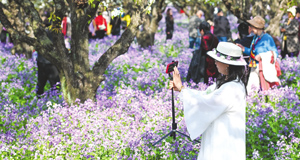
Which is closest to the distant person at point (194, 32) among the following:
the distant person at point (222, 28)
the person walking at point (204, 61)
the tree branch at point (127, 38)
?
the distant person at point (222, 28)

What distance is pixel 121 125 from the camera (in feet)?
22.9

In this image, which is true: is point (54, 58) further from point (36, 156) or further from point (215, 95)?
point (215, 95)

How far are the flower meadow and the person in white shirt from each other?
1.90 meters

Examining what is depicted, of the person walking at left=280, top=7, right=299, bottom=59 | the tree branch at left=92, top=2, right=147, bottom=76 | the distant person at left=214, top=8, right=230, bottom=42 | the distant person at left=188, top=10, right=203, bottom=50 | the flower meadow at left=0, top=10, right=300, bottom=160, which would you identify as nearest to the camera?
the flower meadow at left=0, top=10, right=300, bottom=160

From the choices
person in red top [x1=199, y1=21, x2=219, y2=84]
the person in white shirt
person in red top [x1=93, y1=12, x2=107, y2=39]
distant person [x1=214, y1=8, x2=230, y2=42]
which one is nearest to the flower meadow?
person in red top [x1=199, y1=21, x2=219, y2=84]

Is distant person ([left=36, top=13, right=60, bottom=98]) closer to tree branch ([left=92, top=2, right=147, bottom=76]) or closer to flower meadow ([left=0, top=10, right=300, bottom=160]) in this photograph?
flower meadow ([left=0, top=10, right=300, bottom=160])

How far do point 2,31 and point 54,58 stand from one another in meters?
14.5

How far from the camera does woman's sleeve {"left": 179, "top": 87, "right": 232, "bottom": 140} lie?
12.4ft

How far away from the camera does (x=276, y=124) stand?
24.2 feet

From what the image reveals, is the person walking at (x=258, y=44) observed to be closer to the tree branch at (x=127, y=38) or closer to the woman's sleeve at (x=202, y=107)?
the tree branch at (x=127, y=38)

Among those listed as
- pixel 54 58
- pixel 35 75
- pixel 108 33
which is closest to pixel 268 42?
pixel 54 58

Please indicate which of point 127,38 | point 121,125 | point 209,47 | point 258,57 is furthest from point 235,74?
point 209,47

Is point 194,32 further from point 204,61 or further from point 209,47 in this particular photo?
point 209,47

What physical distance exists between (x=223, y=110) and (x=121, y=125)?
11.3 feet
